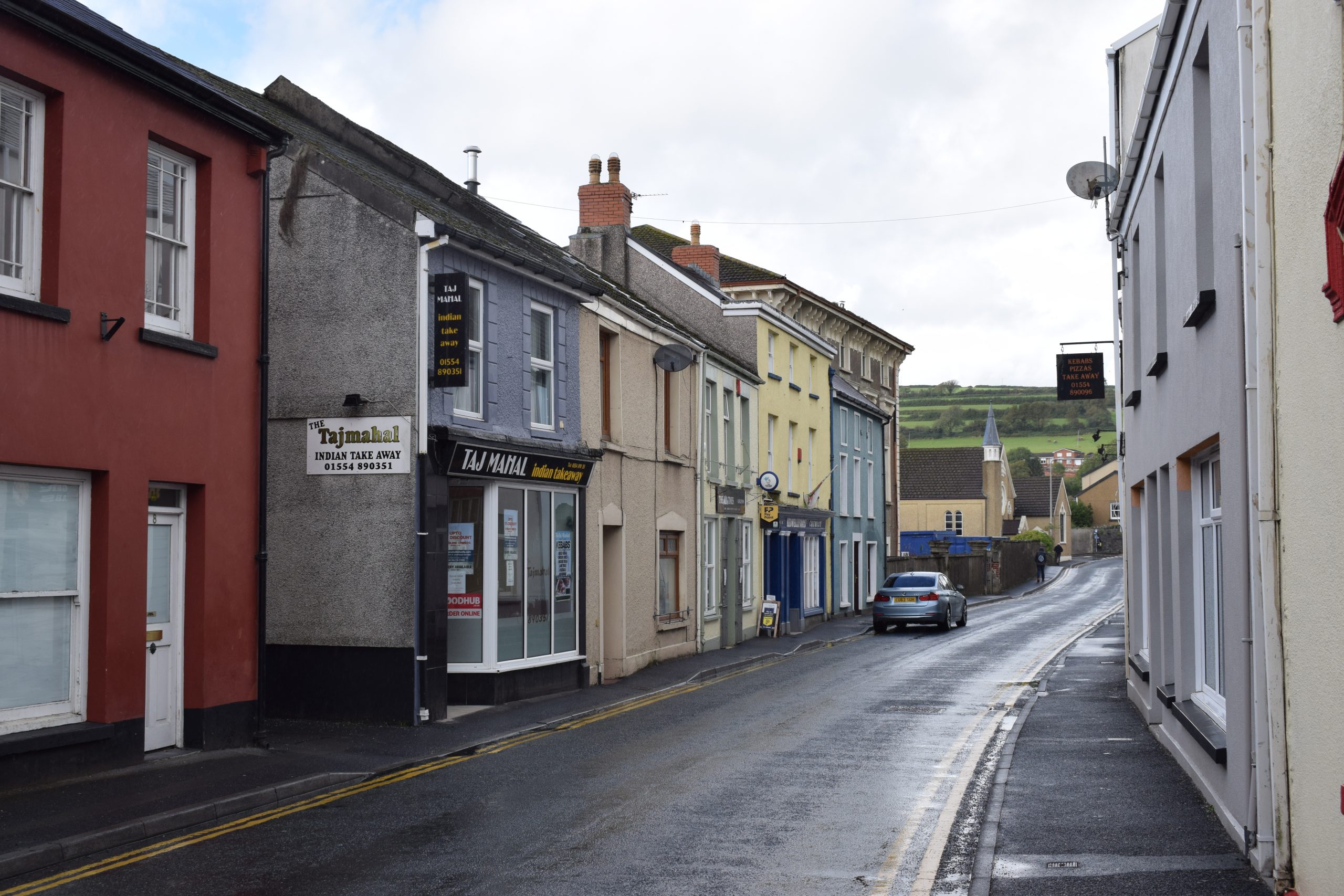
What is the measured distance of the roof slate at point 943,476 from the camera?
88.6 m

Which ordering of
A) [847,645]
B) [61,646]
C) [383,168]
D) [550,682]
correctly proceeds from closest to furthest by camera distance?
[61,646] < [550,682] < [383,168] < [847,645]

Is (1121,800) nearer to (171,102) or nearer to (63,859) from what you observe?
(63,859)

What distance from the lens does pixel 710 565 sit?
2772cm

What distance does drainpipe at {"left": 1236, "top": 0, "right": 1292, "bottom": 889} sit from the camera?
7191mm

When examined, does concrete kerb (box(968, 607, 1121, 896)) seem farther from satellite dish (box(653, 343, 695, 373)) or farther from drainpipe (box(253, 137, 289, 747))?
satellite dish (box(653, 343, 695, 373))

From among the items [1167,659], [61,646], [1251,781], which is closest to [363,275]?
[61,646]

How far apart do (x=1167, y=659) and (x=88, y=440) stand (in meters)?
10.4

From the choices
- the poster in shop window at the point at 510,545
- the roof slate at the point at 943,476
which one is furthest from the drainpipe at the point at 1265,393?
the roof slate at the point at 943,476

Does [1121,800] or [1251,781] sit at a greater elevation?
[1251,781]

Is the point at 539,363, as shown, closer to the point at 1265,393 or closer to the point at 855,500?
the point at 1265,393

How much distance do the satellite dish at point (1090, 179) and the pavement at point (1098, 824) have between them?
7.32m

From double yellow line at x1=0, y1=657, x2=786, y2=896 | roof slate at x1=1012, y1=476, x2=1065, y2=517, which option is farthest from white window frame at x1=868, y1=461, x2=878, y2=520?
roof slate at x1=1012, y1=476, x2=1065, y2=517

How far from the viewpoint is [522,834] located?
30.1 feet

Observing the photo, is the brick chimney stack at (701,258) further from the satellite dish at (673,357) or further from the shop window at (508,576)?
the shop window at (508,576)
